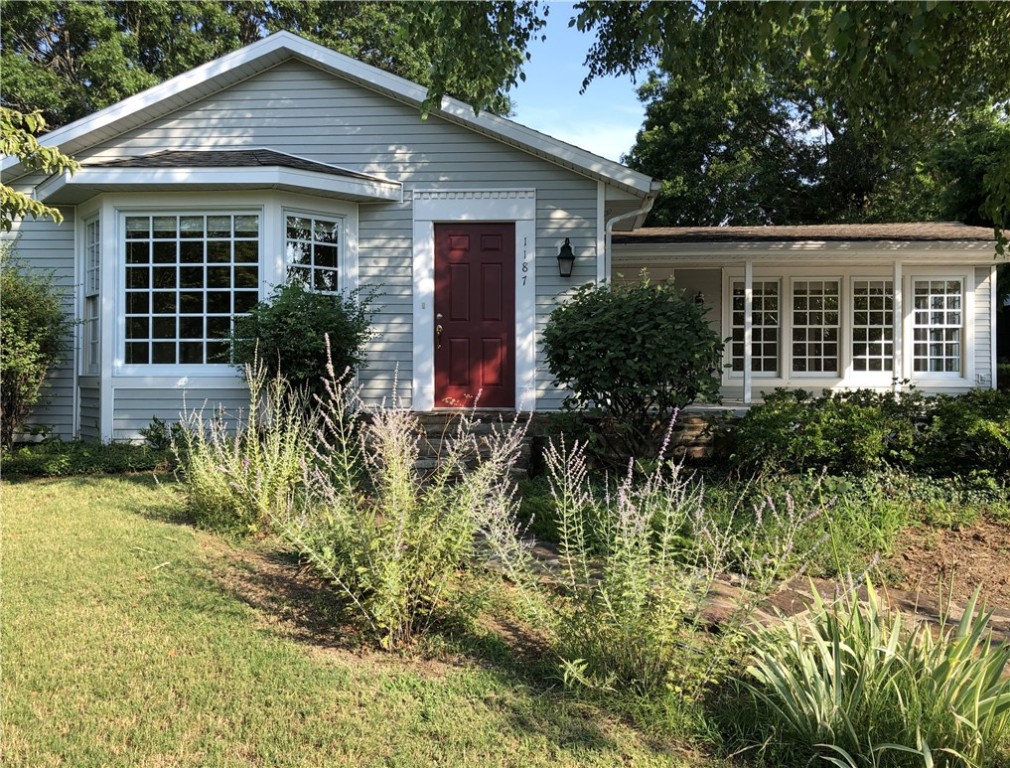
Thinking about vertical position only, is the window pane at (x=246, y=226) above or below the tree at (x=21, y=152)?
above

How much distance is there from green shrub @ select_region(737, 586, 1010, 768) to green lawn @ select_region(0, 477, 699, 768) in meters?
0.41

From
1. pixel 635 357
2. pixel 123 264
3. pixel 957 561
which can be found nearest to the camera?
pixel 957 561

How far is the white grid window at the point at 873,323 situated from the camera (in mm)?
12742

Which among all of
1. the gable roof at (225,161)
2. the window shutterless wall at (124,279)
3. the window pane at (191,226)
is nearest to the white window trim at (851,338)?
the gable roof at (225,161)

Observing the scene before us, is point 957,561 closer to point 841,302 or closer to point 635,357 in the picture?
point 635,357

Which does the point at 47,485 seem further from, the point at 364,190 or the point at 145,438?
the point at 364,190

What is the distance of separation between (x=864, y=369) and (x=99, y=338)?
12141 millimetres

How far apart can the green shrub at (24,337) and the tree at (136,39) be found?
1100cm

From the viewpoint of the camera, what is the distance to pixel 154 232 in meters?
8.78

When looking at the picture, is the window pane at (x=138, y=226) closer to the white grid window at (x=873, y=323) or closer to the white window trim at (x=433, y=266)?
the white window trim at (x=433, y=266)

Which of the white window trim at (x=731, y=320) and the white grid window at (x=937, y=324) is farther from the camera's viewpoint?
the white window trim at (x=731, y=320)

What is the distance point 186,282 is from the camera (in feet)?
29.0

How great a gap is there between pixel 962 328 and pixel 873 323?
1362mm

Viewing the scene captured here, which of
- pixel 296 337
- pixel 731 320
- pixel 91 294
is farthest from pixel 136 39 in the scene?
pixel 731 320
